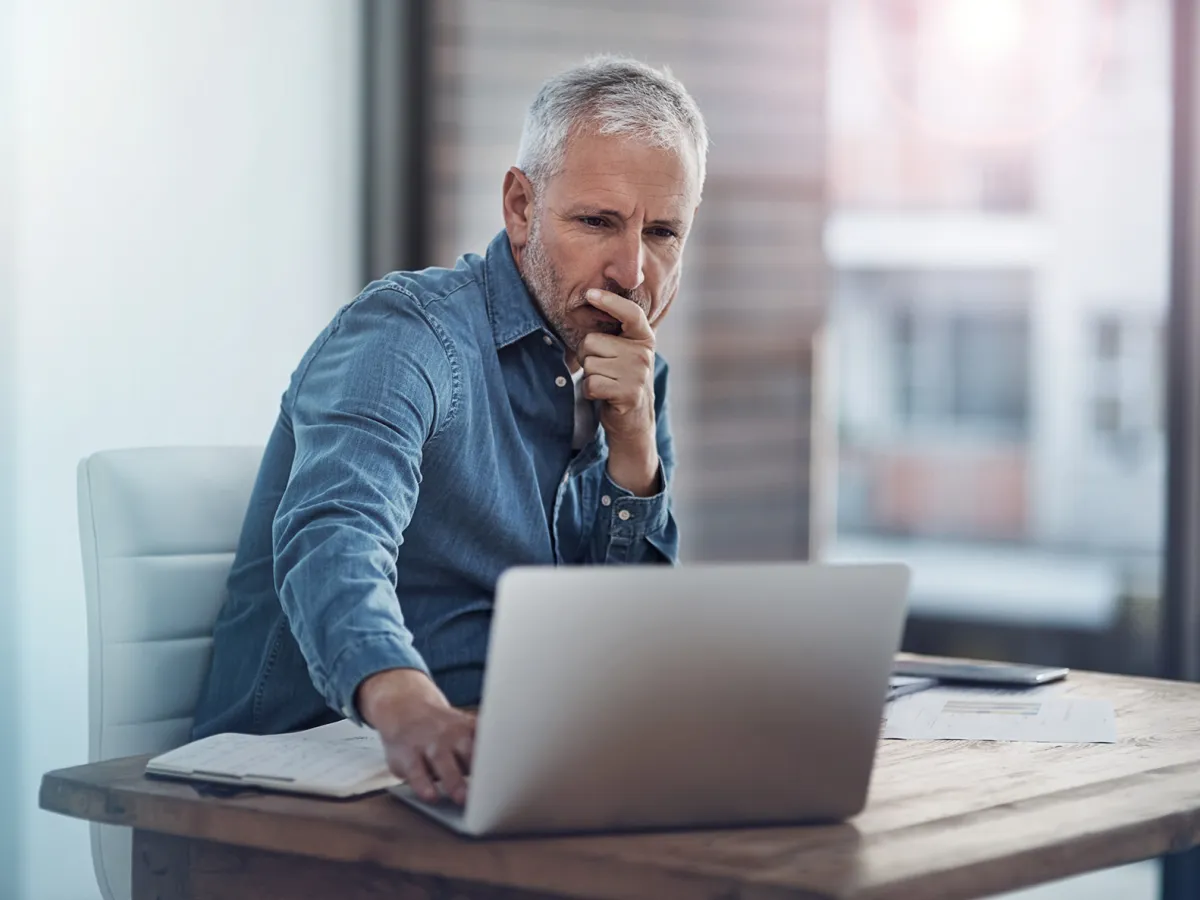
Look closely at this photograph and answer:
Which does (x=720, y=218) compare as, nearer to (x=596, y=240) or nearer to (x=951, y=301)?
(x=951, y=301)

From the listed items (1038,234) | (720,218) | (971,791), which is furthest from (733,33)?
(971,791)

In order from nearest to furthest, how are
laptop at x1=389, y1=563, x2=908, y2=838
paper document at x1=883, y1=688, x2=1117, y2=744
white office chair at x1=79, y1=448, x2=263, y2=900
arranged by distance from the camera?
laptop at x1=389, y1=563, x2=908, y2=838 → paper document at x1=883, y1=688, x2=1117, y2=744 → white office chair at x1=79, y1=448, x2=263, y2=900

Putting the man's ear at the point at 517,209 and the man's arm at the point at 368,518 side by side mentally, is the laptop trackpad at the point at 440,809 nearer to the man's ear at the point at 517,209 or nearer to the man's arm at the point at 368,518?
the man's arm at the point at 368,518

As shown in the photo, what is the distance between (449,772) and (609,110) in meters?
0.84

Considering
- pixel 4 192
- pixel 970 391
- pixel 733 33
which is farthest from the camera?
pixel 970 391

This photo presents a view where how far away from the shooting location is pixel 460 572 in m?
1.69

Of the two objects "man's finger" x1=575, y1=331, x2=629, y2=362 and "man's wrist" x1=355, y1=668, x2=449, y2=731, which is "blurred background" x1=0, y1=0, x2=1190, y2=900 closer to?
"man's finger" x1=575, y1=331, x2=629, y2=362

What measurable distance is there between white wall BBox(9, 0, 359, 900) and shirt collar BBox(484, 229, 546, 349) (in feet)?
2.76

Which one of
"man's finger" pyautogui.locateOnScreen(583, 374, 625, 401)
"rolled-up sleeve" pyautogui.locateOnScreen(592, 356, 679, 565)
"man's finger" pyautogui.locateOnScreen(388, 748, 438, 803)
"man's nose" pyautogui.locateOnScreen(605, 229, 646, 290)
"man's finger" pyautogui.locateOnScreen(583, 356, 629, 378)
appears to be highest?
"man's nose" pyautogui.locateOnScreen(605, 229, 646, 290)

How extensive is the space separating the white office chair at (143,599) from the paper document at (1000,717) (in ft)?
2.60

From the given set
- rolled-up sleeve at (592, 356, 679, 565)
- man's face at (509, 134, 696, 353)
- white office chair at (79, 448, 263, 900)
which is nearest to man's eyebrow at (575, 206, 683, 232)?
man's face at (509, 134, 696, 353)

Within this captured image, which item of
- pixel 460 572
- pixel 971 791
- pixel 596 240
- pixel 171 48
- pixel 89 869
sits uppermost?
pixel 171 48

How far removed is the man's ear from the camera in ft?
5.76

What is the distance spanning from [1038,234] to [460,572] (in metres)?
2.58
